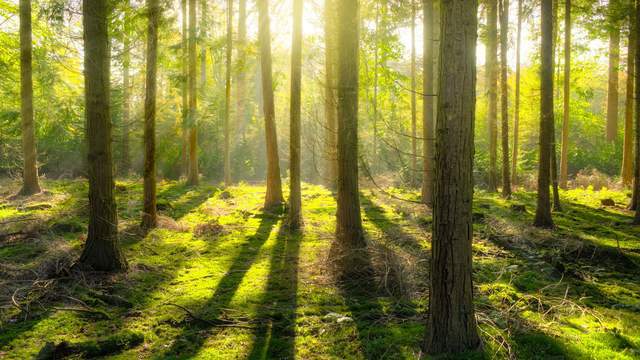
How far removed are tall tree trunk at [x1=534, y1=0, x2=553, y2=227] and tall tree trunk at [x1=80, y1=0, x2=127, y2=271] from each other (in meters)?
9.59

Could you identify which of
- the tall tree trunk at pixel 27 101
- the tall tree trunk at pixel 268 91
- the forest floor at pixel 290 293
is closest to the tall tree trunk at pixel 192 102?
the tall tree trunk at pixel 268 91

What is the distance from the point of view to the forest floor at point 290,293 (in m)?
5.28

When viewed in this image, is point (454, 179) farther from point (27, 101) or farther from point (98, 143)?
point (27, 101)

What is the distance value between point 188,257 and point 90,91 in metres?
3.67

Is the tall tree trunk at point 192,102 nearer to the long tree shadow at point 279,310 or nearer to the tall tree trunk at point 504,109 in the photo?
the long tree shadow at point 279,310

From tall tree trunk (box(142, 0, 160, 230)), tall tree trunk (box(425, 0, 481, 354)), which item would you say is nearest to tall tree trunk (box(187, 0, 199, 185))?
tall tree trunk (box(142, 0, 160, 230))

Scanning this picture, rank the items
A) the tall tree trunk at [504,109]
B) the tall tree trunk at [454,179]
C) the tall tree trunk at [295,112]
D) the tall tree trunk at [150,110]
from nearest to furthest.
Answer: the tall tree trunk at [454,179] < the tall tree trunk at [150,110] < the tall tree trunk at [295,112] < the tall tree trunk at [504,109]

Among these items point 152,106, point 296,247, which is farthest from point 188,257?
point 152,106

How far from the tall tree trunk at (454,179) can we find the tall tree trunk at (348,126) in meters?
3.47

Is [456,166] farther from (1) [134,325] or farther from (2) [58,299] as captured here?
(2) [58,299]

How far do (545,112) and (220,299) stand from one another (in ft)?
29.4

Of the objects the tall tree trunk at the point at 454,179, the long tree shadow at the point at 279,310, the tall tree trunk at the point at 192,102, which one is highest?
the tall tree trunk at the point at 192,102

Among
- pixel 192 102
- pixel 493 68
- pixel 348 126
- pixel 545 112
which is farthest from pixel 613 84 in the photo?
pixel 348 126

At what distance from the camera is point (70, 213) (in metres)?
12.1
